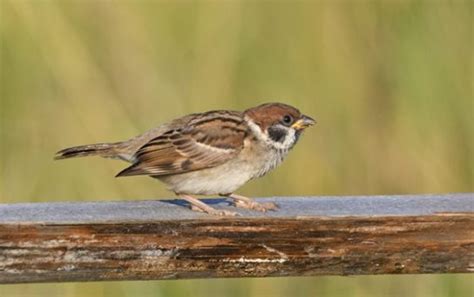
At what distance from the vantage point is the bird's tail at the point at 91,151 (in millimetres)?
4812

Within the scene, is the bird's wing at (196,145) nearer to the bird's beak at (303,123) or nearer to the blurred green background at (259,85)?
the bird's beak at (303,123)

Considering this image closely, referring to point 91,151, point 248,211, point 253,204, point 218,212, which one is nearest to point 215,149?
point 91,151

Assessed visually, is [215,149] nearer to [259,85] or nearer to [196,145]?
[196,145]

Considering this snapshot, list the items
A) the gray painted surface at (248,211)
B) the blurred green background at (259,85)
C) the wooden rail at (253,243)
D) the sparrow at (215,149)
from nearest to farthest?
the wooden rail at (253,243)
the gray painted surface at (248,211)
the sparrow at (215,149)
the blurred green background at (259,85)

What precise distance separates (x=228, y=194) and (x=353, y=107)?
1246mm

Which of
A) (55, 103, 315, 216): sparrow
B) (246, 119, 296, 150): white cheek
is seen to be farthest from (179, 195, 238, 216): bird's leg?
(246, 119, 296, 150): white cheek

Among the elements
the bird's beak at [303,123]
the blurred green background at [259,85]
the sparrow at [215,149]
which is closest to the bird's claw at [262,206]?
the sparrow at [215,149]

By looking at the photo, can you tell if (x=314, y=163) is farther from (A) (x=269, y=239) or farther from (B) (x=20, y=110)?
(A) (x=269, y=239)

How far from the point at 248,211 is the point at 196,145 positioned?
145 cm

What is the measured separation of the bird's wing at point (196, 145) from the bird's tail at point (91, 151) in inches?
5.5

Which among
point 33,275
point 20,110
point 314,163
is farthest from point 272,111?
point 33,275

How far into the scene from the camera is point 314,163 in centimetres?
566

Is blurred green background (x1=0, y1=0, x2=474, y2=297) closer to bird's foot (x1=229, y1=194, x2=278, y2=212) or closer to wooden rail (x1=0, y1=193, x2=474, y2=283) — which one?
bird's foot (x1=229, y1=194, x2=278, y2=212)

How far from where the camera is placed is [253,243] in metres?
3.05
